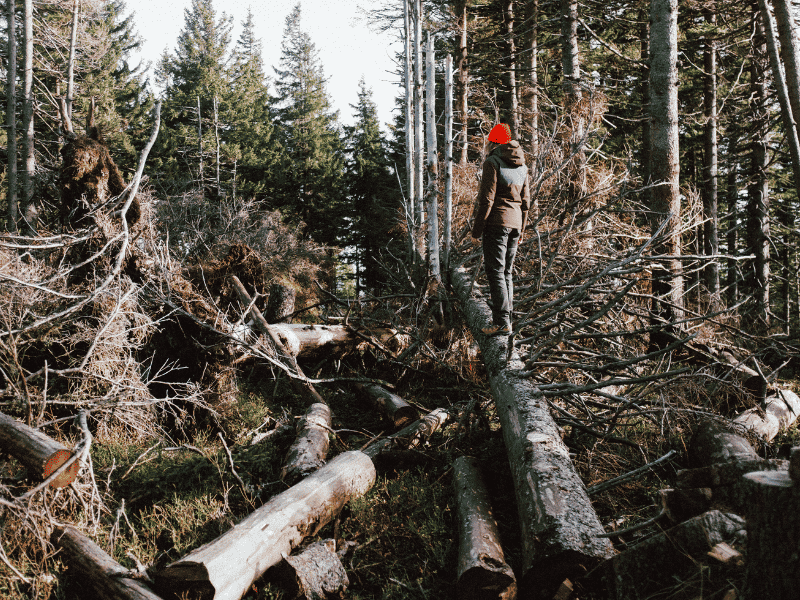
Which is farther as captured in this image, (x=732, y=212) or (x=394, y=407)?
(x=732, y=212)

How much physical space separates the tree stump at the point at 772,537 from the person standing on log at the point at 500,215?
3.24 metres

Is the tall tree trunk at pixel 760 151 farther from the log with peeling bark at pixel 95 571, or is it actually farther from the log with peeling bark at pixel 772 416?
the log with peeling bark at pixel 95 571

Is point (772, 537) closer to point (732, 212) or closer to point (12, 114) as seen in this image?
point (732, 212)

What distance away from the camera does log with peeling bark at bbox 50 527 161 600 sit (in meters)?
2.98

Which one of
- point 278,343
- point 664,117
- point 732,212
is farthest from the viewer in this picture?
point 732,212

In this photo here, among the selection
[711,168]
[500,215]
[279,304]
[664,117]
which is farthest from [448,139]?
[711,168]

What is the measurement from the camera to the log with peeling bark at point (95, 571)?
298 centimetres

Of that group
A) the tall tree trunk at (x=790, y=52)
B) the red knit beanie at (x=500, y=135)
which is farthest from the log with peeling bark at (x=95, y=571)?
the tall tree trunk at (x=790, y=52)

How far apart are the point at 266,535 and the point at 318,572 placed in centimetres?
46

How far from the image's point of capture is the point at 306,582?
320cm

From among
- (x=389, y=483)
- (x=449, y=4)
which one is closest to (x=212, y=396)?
(x=389, y=483)

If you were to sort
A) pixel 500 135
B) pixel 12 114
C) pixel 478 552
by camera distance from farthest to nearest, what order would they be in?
pixel 12 114 < pixel 500 135 < pixel 478 552

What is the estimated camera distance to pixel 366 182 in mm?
29062

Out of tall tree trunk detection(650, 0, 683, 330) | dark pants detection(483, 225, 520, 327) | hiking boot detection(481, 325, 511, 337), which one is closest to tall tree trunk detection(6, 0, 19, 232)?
dark pants detection(483, 225, 520, 327)
